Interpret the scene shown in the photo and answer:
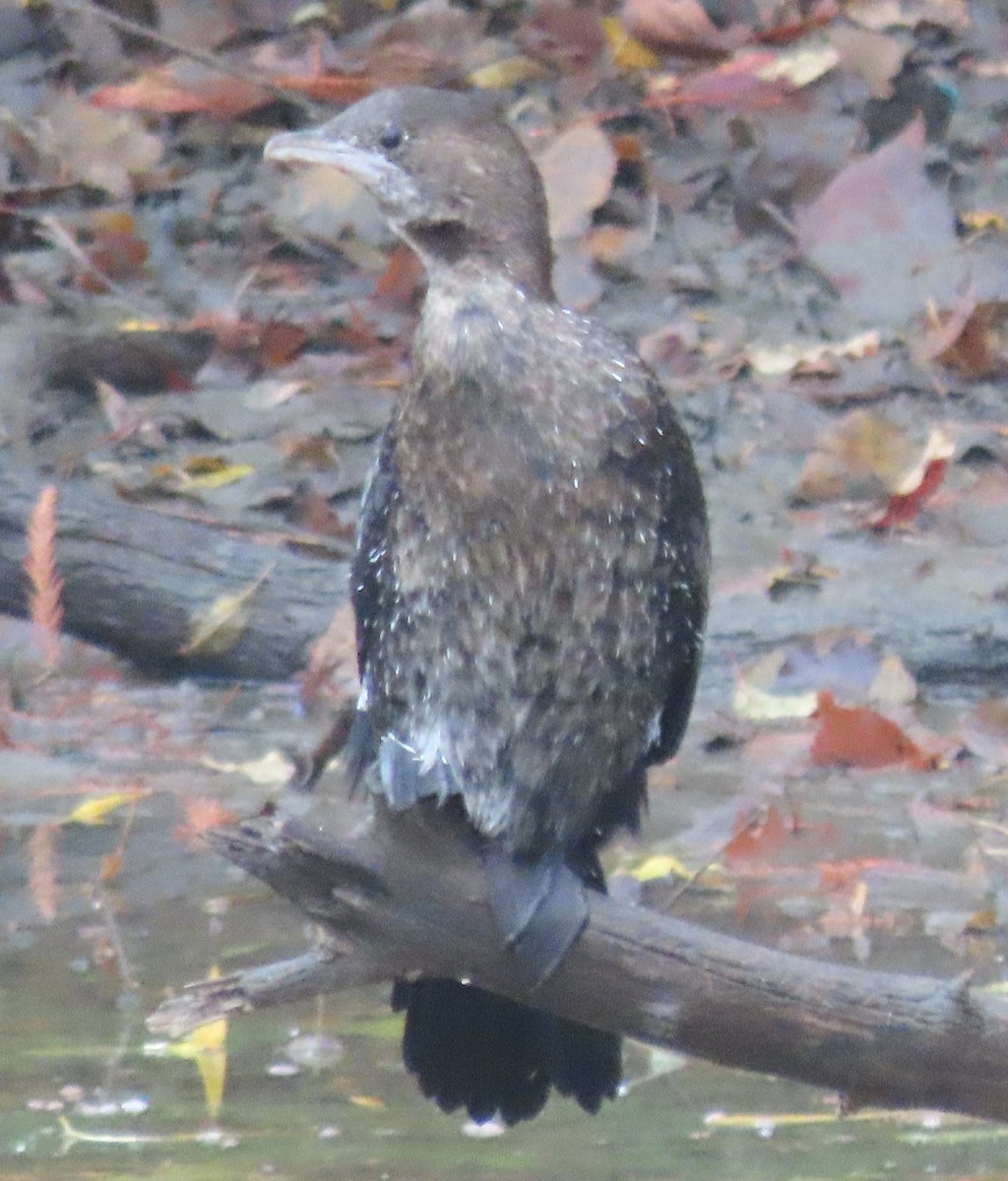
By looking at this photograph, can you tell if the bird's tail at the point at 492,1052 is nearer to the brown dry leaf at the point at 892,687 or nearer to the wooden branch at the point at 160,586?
the brown dry leaf at the point at 892,687

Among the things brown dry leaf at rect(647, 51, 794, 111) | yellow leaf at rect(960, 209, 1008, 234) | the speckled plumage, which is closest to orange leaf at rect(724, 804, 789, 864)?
the speckled plumage

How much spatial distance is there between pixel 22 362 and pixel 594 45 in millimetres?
2155

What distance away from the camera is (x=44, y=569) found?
4238 mm

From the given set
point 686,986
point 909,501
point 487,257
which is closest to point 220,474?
point 909,501

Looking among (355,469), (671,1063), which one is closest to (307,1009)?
(671,1063)

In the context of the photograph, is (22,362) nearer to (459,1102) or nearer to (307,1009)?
(307,1009)

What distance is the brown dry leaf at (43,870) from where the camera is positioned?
3.84m

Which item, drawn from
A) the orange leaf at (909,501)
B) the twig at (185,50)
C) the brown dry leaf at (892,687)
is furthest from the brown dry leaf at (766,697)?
the twig at (185,50)

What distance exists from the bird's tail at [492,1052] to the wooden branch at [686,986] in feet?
1.01

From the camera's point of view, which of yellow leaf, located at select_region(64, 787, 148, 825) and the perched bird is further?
yellow leaf, located at select_region(64, 787, 148, 825)

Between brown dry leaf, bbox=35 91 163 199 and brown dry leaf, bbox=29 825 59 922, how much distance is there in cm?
298

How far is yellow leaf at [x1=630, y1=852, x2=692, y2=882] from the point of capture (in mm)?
3896

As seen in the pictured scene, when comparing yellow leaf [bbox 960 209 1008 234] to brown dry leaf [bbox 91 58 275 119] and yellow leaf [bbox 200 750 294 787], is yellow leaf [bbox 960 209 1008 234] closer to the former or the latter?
brown dry leaf [bbox 91 58 275 119]

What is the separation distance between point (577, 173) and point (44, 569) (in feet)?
8.79
